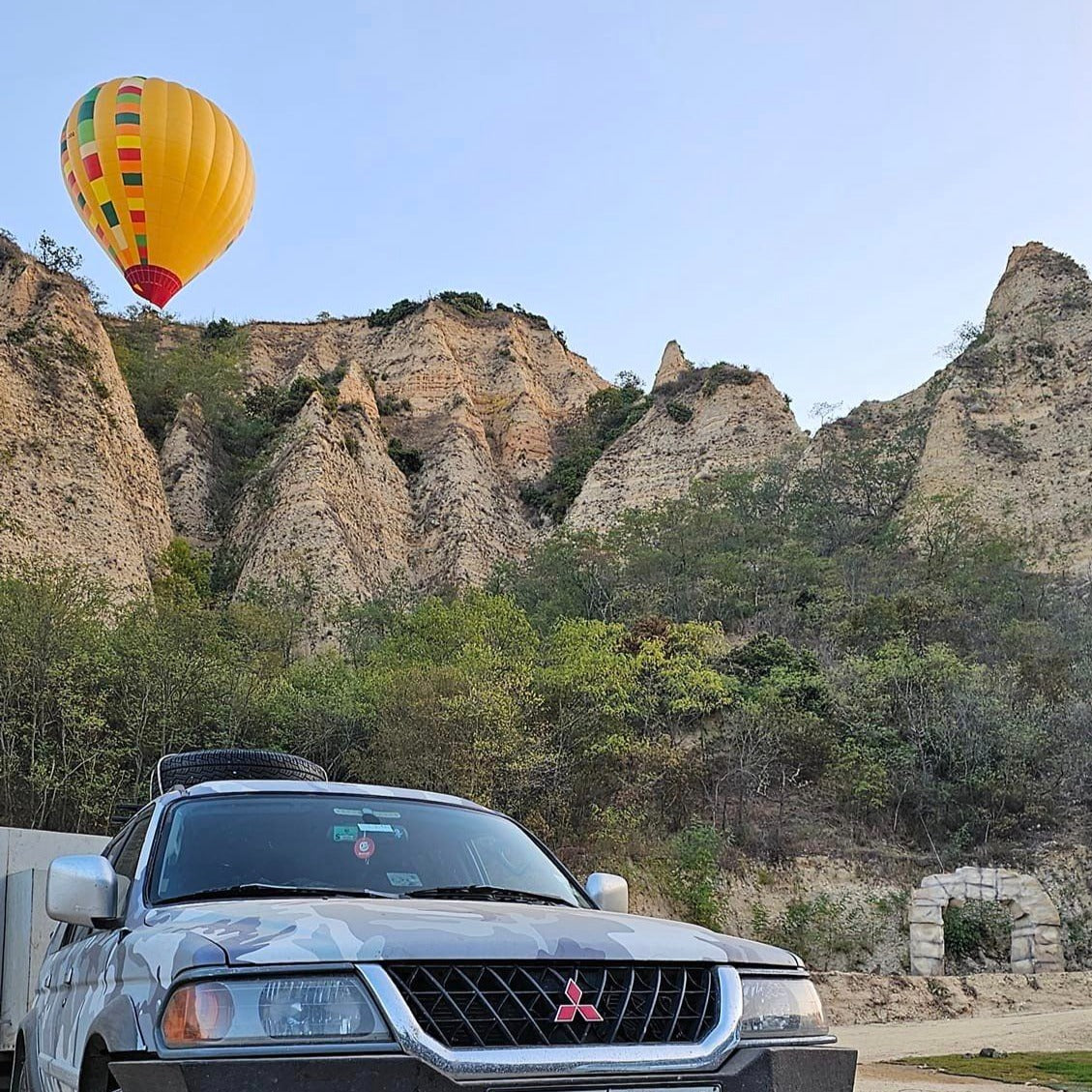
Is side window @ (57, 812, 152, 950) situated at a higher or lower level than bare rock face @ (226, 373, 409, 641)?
lower

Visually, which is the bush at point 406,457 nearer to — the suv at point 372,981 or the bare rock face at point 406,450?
the bare rock face at point 406,450

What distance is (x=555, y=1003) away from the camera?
2.83 metres

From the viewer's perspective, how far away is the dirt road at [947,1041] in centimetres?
969

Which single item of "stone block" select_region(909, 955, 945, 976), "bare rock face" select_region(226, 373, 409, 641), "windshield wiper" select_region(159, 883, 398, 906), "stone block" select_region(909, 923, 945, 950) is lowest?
"stone block" select_region(909, 955, 945, 976)

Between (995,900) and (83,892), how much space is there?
22726 millimetres

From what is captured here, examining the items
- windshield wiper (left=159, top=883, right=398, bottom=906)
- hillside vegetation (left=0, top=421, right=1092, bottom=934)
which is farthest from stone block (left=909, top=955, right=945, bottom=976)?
windshield wiper (left=159, top=883, right=398, bottom=906)

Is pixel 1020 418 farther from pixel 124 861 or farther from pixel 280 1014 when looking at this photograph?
pixel 280 1014

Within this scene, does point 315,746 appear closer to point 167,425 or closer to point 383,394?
point 167,425

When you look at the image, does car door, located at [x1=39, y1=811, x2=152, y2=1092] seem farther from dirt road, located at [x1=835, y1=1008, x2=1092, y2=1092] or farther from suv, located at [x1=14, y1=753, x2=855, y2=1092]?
dirt road, located at [x1=835, y1=1008, x2=1092, y2=1092]

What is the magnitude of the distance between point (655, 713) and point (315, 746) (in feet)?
27.1

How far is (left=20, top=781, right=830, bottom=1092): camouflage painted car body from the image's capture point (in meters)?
2.79

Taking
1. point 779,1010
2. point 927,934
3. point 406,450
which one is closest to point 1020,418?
point 406,450

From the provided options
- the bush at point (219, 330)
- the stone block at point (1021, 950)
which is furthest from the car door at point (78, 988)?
the bush at point (219, 330)

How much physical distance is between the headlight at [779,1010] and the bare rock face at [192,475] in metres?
49.9
